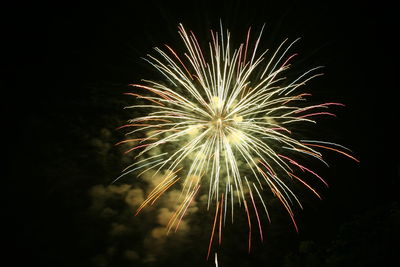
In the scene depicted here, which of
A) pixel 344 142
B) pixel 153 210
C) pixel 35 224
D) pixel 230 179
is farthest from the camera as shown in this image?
pixel 344 142

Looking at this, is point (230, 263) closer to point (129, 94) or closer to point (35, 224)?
point (35, 224)

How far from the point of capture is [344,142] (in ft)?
23.9

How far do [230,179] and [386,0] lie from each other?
10334mm

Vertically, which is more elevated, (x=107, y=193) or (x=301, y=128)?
(x=301, y=128)

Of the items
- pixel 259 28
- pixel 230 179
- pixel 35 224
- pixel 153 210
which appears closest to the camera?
pixel 35 224

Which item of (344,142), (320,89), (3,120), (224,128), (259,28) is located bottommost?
(3,120)

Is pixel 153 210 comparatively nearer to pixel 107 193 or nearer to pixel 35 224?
pixel 107 193

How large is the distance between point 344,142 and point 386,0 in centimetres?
755

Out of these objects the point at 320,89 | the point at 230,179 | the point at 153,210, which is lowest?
the point at 153,210

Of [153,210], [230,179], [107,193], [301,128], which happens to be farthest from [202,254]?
[301,128]

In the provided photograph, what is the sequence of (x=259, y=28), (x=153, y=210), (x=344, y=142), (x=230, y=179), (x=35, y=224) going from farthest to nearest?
1. (x=259, y=28)
2. (x=344, y=142)
3. (x=230, y=179)
4. (x=153, y=210)
5. (x=35, y=224)

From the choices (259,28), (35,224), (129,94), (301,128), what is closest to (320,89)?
(301,128)

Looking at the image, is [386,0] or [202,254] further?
[386,0]

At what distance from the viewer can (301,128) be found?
24.3 feet
